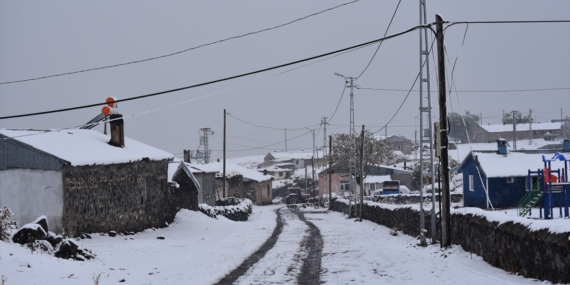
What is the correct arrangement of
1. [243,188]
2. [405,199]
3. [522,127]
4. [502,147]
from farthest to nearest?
[522,127] → [243,188] → [405,199] → [502,147]

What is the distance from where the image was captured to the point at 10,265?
12.7 meters

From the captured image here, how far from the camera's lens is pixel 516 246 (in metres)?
12.4

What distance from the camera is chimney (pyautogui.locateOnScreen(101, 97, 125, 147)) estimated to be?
1106 inches

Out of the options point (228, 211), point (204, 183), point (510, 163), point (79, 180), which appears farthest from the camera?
point (204, 183)

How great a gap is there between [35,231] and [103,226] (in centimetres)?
935

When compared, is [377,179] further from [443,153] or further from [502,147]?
[443,153]

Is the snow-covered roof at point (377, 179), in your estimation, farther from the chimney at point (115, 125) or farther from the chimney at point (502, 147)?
the chimney at point (115, 125)

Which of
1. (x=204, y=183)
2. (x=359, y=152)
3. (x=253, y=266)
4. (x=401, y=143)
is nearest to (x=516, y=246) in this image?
(x=253, y=266)

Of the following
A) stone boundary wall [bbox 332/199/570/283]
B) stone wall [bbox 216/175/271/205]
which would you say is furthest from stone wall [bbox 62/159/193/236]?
stone wall [bbox 216/175/271/205]

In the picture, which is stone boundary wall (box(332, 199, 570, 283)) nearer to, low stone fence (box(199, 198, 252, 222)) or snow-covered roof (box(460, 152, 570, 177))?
low stone fence (box(199, 198, 252, 222))

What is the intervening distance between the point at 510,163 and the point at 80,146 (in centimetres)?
3261

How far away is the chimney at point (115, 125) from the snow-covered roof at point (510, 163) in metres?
27.5

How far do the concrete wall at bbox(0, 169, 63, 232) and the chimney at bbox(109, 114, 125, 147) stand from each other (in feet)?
18.8

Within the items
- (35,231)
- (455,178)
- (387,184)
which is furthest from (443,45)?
(455,178)
